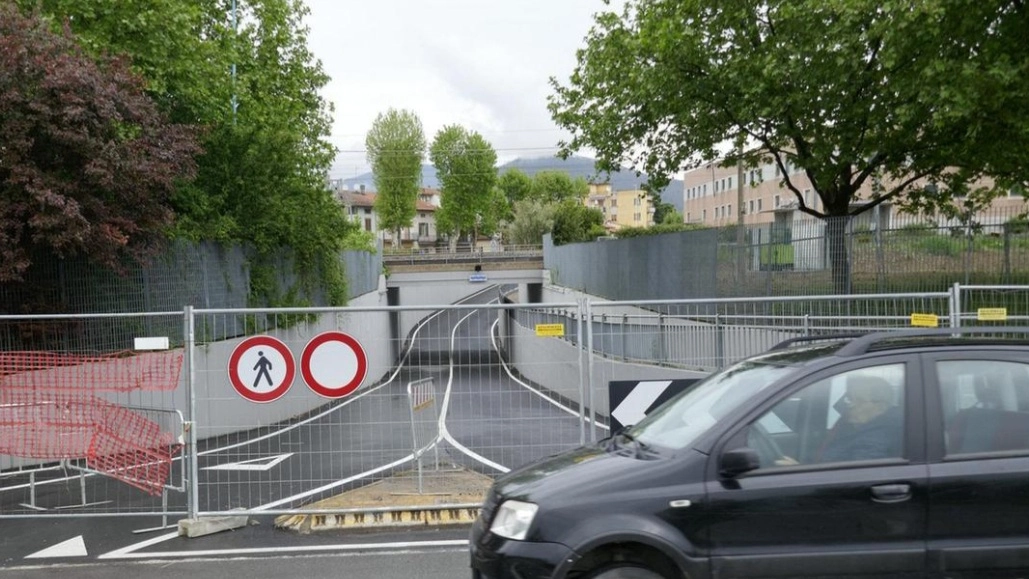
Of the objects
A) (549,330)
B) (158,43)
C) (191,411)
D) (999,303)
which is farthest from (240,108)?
(999,303)

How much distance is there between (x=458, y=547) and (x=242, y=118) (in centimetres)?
1903

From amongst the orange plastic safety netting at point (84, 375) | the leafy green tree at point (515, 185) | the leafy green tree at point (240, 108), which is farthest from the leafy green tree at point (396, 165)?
the orange plastic safety netting at point (84, 375)

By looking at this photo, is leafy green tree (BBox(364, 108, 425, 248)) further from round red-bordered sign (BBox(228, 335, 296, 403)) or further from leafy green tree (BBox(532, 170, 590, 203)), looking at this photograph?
round red-bordered sign (BBox(228, 335, 296, 403))

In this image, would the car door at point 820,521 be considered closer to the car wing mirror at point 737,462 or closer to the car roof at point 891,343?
the car wing mirror at point 737,462

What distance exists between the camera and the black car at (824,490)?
4.38 meters

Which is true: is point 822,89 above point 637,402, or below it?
above

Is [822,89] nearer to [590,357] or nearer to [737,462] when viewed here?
[590,357]

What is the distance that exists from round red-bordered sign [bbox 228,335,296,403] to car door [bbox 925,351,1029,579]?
221 inches

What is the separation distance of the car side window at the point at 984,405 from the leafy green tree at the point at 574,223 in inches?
3044

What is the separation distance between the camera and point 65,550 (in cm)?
754

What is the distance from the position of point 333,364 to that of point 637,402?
2925 millimetres

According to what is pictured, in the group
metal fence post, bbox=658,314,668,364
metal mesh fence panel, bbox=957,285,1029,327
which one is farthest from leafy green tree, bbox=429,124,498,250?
metal fence post, bbox=658,314,668,364

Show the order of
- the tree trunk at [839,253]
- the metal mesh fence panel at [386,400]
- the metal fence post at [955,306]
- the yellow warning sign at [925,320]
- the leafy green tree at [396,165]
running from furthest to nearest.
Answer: the leafy green tree at [396,165] < the tree trunk at [839,253] < the yellow warning sign at [925,320] < the metal fence post at [955,306] < the metal mesh fence panel at [386,400]

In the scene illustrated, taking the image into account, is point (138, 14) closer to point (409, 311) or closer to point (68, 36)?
point (68, 36)
